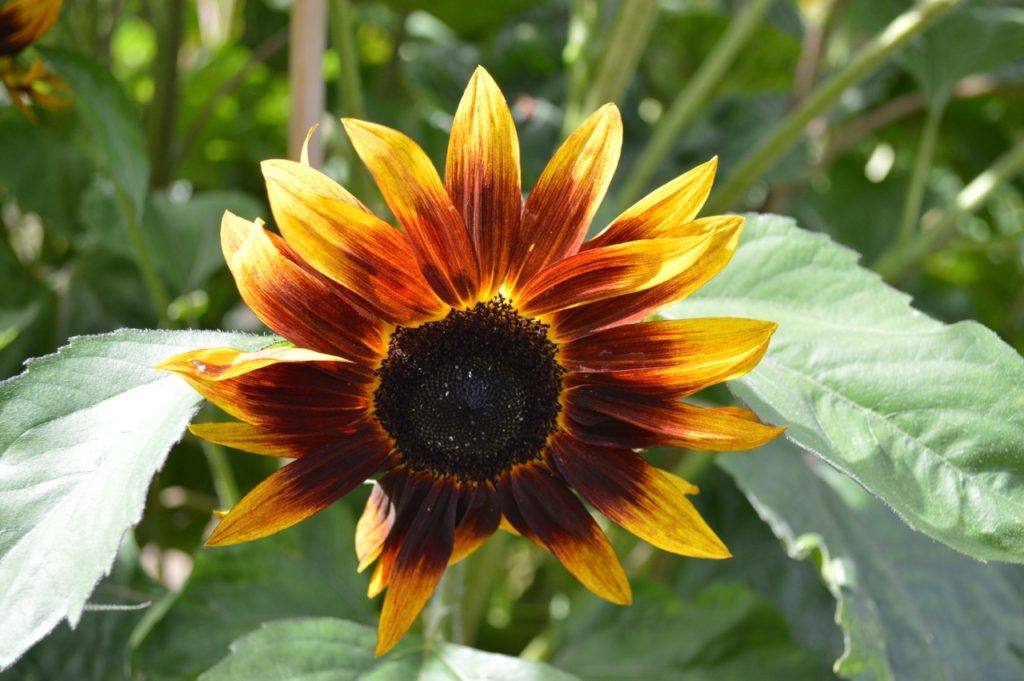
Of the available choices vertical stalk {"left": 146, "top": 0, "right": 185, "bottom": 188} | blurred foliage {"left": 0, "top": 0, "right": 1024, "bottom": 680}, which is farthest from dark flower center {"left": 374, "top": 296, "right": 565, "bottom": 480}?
vertical stalk {"left": 146, "top": 0, "right": 185, "bottom": 188}

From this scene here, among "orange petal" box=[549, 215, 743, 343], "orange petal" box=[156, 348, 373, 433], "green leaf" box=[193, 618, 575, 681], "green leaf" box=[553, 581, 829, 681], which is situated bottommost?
"green leaf" box=[553, 581, 829, 681]

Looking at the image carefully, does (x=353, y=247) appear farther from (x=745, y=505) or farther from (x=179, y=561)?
(x=179, y=561)

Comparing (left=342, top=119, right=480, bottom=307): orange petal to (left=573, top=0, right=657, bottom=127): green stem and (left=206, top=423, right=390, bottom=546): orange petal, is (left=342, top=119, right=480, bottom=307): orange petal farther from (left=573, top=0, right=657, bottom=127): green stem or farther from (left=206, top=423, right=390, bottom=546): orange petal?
(left=573, top=0, right=657, bottom=127): green stem

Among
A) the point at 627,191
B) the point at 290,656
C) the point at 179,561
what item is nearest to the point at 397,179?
the point at 290,656

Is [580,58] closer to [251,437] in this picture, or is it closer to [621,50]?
[621,50]

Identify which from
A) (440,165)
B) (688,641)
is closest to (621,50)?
(440,165)

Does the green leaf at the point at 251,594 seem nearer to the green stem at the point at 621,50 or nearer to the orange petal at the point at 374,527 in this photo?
the orange petal at the point at 374,527

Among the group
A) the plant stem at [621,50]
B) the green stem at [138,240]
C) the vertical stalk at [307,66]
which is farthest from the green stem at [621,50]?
the green stem at [138,240]
